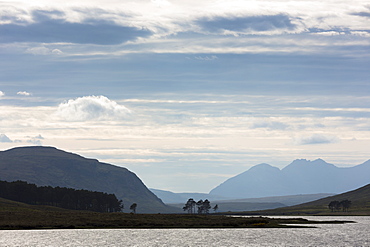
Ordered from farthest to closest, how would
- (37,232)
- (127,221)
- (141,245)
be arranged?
(127,221)
(37,232)
(141,245)

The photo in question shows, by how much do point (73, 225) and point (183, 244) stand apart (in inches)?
2476

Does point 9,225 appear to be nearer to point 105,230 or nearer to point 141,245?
point 105,230

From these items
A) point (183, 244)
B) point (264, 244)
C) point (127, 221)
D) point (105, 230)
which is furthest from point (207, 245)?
point (127, 221)

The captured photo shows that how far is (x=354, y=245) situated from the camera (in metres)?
117

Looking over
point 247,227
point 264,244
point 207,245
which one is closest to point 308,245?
point 264,244

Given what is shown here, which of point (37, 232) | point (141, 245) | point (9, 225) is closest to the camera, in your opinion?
point (141, 245)

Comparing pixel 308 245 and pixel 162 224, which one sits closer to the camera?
pixel 308 245

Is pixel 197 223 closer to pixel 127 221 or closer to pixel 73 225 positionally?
pixel 127 221

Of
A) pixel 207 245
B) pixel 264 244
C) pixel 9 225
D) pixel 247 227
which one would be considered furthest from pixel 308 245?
pixel 9 225

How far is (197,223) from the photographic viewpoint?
188750 mm

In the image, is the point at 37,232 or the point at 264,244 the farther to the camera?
the point at 37,232

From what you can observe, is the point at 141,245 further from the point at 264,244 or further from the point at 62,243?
the point at 264,244

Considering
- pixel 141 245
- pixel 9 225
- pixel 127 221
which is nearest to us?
pixel 141 245

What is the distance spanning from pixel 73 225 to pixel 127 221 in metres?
21.8
